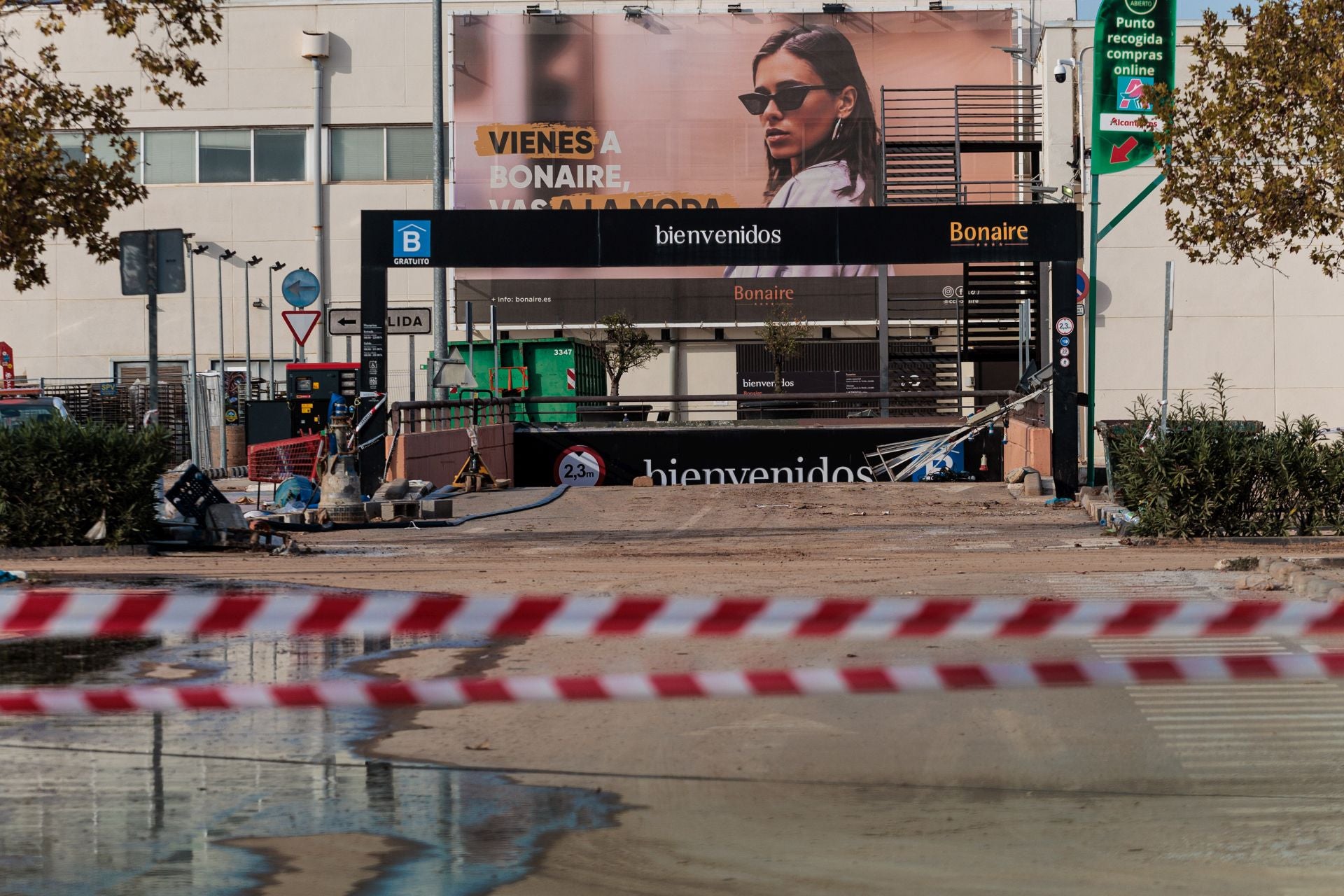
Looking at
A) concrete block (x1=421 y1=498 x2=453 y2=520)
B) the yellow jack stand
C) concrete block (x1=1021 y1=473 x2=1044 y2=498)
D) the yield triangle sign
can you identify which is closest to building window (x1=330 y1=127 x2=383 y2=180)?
the yield triangle sign

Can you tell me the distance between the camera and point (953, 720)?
21.6 feet

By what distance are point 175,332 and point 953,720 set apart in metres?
42.2

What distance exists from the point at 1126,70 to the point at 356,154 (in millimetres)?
30920

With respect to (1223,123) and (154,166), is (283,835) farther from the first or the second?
(154,166)

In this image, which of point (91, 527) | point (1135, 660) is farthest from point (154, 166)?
point (1135, 660)

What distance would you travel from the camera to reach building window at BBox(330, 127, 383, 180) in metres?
46.0

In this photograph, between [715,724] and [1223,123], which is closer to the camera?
[715,724]

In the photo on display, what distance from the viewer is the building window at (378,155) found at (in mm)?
46000

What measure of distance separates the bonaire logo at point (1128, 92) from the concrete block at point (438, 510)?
990cm

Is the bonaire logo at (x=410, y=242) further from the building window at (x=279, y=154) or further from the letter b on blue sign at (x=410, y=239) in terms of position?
the building window at (x=279, y=154)

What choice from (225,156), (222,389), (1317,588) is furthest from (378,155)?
(1317,588)

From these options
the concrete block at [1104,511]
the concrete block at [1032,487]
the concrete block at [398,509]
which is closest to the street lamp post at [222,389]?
the concrete block at [398,509]

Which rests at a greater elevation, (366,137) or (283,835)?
(366,137)

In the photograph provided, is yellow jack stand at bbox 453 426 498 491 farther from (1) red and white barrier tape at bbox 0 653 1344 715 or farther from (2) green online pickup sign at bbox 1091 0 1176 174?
(1) red and white barrier tape at bbox 0 653 1344 715
